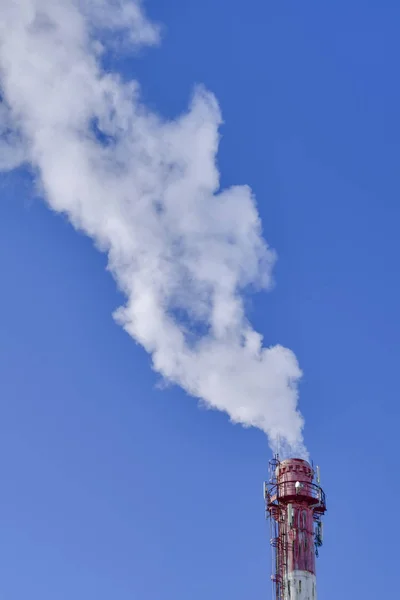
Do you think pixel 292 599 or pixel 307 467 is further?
pixel 307 467

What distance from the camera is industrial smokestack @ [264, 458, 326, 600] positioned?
89688 millimetres

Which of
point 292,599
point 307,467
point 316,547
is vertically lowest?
point 292,599

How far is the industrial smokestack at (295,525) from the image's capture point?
89688 millimetres

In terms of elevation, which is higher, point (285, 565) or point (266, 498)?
point (266, 498)

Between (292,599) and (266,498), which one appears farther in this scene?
(266,498)

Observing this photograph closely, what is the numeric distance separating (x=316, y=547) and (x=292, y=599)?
21.3 ft

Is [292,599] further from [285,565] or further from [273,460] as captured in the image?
[273,460]

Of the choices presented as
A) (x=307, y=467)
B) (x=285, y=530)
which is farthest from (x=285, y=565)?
(x=307, y=467)

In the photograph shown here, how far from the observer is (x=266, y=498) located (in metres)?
95.1

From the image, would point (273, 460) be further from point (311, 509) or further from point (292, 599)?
point (292, 599)

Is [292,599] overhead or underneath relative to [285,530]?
underneath

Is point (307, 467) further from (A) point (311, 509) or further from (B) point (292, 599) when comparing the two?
(B) point (292, 599)

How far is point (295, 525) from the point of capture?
303ft

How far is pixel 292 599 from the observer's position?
8812cm
